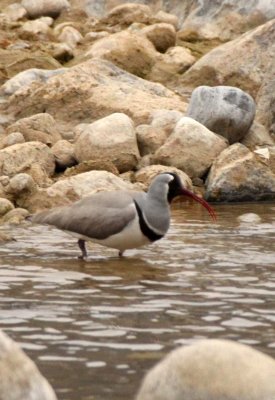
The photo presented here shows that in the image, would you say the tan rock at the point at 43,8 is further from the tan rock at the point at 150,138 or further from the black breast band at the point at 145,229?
the black breast band at the point at 145,229

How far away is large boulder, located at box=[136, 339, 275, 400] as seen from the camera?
18.2 ft

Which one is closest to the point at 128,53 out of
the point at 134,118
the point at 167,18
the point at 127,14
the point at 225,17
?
the point at 225,17

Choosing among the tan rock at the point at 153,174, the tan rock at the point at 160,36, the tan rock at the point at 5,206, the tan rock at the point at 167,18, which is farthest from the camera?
the tan rock at the point at 167,18

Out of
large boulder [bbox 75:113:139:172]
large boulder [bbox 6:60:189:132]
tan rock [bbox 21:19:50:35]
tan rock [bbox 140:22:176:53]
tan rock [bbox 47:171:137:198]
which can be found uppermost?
tan rock [bbox 21:19:50:35]

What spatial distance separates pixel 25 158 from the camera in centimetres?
1775

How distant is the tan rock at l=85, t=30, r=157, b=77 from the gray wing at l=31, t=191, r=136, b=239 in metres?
14.6

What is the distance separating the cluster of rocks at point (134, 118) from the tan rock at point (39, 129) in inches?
0.8

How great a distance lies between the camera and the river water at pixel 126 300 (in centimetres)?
→ 810

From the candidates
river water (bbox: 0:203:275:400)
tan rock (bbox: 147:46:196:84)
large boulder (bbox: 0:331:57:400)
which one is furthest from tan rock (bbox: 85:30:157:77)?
large boulder (bbox: 0:331:57:400)

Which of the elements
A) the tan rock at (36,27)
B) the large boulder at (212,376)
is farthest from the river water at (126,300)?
the tan rock at (36,27)

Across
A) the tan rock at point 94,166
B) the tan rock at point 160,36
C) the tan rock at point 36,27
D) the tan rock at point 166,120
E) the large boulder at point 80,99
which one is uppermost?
the tan rock at point 36,27

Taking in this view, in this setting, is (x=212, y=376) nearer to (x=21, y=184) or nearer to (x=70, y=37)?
(x=21, y=184)

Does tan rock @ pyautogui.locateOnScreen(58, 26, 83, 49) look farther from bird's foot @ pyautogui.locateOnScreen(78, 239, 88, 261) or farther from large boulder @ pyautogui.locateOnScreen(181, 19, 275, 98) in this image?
bird's foot @ pyautogui.locateOnScreen(78, 239, 88, 261)

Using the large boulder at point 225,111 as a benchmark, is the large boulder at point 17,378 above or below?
below
